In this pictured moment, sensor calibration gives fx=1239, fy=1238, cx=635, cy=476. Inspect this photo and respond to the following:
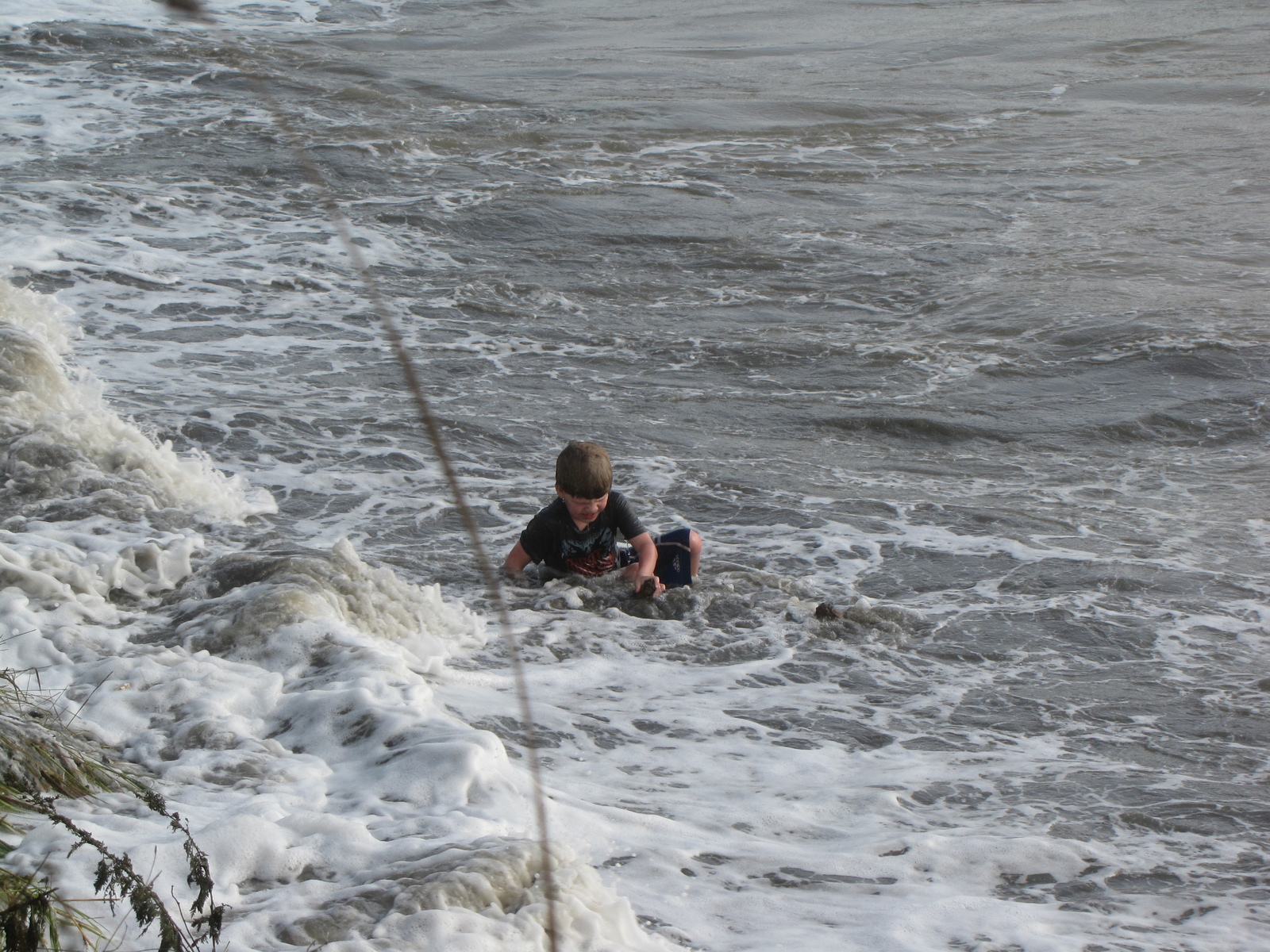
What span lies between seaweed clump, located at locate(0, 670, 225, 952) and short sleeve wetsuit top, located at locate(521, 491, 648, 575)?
99.8 inches

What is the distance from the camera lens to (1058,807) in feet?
13.8

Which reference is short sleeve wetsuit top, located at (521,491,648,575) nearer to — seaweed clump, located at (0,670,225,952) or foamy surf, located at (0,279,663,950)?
foamy surf, located at (0,279,663,950)

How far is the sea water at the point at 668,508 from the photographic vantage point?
3.50 meters

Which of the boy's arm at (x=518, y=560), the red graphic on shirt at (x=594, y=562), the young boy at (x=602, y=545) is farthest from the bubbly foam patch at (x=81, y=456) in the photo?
the red graphic on shirt at (x=594, y=562)

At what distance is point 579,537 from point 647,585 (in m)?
0.41

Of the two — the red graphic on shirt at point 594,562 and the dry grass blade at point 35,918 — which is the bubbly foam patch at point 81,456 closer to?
the red graphic on shirt at point 594,562

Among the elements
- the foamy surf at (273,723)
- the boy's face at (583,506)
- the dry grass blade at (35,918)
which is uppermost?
the dry grass blade at (35,918)

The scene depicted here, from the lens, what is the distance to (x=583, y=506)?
5.50 metres

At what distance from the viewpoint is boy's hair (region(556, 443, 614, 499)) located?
5.31 meters

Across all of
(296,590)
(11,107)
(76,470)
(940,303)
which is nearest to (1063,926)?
(296,590)

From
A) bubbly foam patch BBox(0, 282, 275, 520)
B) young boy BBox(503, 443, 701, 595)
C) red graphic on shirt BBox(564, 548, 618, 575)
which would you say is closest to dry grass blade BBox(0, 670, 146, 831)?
young boy BBox(503, 443, 701, 595)

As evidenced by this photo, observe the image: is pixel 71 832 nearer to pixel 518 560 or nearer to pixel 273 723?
pixel 273 723

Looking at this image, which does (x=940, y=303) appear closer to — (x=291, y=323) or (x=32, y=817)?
(x=291, y=323)

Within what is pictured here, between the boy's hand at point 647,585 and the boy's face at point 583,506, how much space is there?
36 cm
